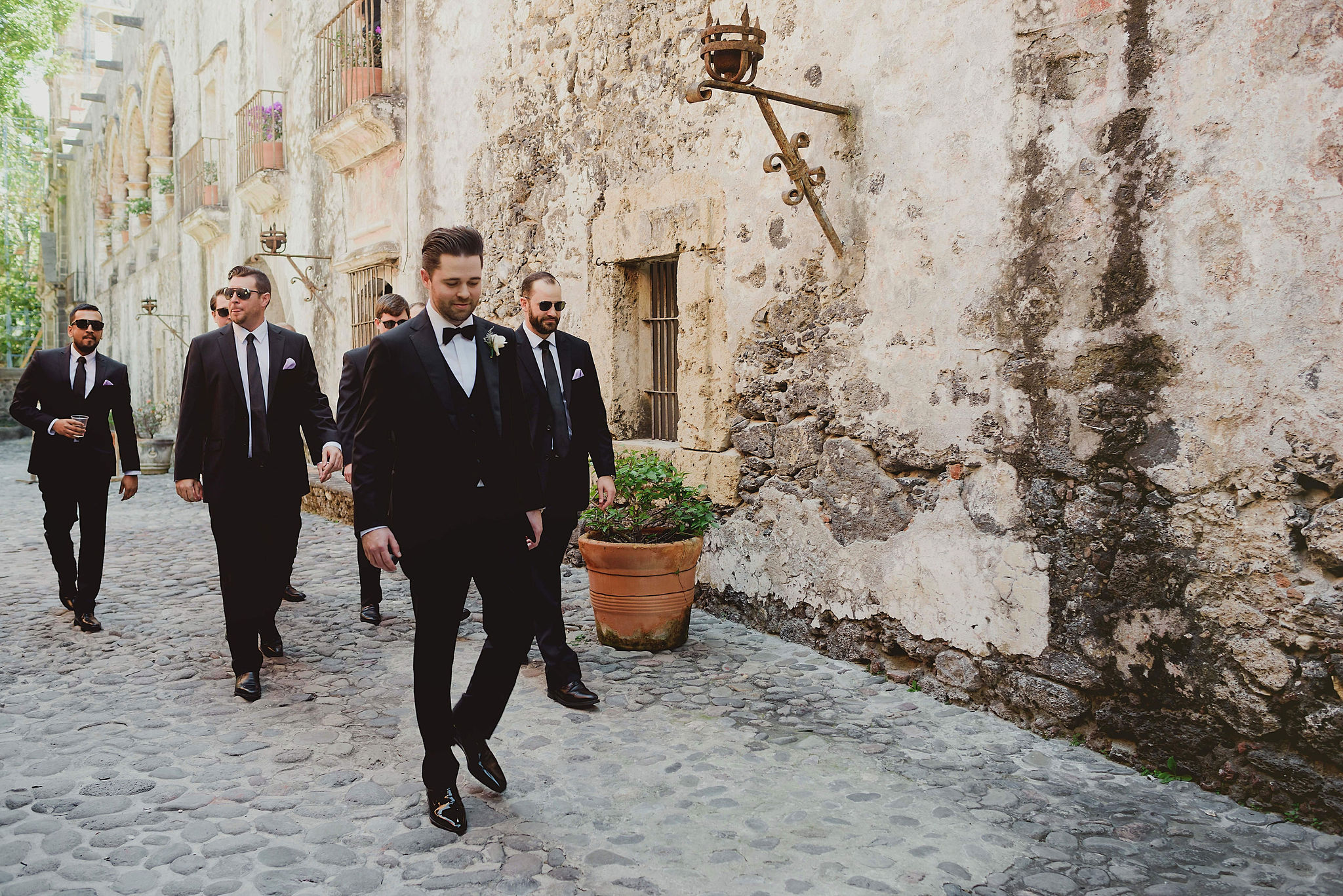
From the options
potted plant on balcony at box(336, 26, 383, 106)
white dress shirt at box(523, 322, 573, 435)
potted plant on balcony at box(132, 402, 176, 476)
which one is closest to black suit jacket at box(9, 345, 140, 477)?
white dress shirt at box(523, 322, 573, 435)

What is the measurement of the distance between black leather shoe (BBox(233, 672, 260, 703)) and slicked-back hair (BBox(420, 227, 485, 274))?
2.31 m

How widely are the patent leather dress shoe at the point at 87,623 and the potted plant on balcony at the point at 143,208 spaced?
61.0ft

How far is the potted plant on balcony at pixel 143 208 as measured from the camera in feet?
71.9

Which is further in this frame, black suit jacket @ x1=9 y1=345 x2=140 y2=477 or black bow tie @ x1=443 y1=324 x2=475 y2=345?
black suit jacket @ x1=9 y1=345 x2=140 y2=477

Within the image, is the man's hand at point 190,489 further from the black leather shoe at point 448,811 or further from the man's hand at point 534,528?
the black leather shoe at point 448,811

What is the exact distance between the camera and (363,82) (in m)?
9.97

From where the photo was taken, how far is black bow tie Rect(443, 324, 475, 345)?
122 inches

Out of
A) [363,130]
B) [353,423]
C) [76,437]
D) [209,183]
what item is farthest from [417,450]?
[209,183]

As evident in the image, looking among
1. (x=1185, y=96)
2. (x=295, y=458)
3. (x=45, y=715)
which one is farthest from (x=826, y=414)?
(x=45, y=715)

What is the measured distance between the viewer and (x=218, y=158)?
16.4m

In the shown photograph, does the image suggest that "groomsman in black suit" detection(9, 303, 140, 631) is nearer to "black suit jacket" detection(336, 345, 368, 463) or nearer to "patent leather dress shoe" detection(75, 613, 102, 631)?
"patent leather dress shoe" detection(75, 613, 102, 631)

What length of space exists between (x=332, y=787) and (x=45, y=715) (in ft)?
5.41

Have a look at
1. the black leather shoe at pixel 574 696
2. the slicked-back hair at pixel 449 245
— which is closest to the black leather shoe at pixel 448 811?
the black leather shoe at pixel 574 696

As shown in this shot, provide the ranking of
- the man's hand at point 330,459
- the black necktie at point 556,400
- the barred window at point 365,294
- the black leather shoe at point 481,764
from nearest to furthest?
the black leather shoe at point 481,764, the black necktie at point 556,400, the man's hand at point 330,459, the barred window at point 365,294
